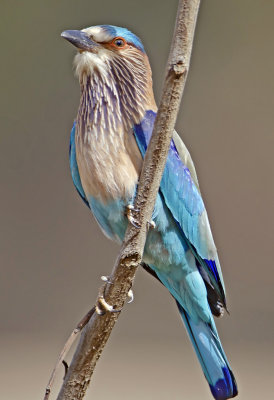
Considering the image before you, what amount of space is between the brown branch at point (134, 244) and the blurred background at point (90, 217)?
150cm

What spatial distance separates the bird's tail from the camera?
1673 millimetres

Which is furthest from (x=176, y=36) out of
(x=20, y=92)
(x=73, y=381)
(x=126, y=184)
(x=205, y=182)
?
(x=20, y=92)

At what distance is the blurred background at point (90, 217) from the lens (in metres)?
2.88

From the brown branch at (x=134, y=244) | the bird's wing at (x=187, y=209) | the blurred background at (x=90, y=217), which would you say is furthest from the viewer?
the blurred background at (x=90, y=217)

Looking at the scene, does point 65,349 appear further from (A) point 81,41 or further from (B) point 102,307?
(A) point 81,41

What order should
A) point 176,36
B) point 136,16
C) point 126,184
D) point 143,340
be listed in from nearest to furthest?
point 176,36 → point 126,184 → point 143,340 → point 136,16

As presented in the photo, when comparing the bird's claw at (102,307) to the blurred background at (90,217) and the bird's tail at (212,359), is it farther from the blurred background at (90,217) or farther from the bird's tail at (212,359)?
the blurred background at (90,217)

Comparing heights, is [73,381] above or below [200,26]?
below

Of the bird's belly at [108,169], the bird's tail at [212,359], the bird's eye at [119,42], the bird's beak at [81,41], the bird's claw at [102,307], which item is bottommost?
the bird's claw at [102,307]

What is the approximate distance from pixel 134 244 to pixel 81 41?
0.48 metres

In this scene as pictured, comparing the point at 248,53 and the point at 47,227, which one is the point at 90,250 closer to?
the point at 47,227

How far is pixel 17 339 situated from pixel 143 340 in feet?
1.52

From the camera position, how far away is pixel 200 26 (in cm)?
315

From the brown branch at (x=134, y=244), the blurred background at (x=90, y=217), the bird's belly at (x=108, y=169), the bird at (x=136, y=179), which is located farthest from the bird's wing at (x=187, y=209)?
the blurred background at (x=90, y=217)
